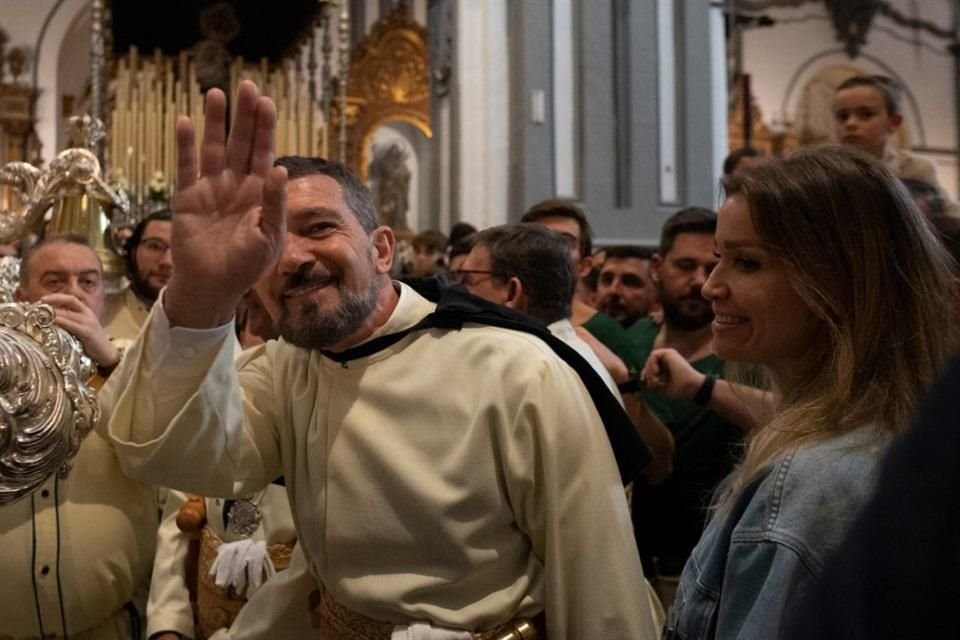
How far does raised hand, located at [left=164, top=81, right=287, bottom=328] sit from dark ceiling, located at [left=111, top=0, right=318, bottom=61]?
9.59 meters

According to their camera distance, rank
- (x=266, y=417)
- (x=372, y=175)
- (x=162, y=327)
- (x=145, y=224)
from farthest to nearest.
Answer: (x=372, y=175)
(x=145, y=224)
(x=266, y=417)
(x=162, y=327)

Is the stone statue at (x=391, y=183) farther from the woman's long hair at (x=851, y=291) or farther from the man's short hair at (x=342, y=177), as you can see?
the woman's long hair at (x=851, y=291)

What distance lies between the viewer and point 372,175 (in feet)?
37.0

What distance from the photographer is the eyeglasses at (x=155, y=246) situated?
3.93m

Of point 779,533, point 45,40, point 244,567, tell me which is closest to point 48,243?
point 244,567

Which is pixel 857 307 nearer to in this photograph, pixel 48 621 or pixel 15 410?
pixel 15 410

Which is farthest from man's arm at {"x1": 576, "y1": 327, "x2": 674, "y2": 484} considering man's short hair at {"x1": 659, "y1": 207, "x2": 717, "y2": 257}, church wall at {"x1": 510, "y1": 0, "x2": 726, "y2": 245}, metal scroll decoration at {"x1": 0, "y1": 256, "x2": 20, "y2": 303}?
church wall at {"x1": 510, "y1": 0, "x2": 726, "y2": 245}

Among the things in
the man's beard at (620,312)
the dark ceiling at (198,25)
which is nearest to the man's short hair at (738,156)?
the man's beard at (620,312)

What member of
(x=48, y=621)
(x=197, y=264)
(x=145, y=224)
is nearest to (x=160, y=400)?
(x=197, y=264)

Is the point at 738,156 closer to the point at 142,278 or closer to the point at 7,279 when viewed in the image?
the point at 142,278

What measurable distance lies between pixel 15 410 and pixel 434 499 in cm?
74

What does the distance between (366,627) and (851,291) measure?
103cm

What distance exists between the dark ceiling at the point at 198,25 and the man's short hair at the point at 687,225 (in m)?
8.37

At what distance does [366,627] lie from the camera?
6.10 ft
